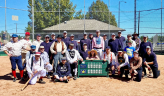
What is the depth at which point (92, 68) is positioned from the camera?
6996 mm

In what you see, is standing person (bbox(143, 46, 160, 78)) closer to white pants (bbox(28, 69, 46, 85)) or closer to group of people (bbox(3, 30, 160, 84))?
group of people (bbox(3, 30, 160, 84))

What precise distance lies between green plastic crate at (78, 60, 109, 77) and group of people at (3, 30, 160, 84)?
215 millimetres

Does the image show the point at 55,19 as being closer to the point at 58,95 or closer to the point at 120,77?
the point at 120,77

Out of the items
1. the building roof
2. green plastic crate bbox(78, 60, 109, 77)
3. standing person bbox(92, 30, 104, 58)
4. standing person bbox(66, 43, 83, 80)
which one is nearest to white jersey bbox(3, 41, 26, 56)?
standing person bbox(66, 43, 83, 80)

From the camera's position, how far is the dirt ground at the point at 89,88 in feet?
16.2

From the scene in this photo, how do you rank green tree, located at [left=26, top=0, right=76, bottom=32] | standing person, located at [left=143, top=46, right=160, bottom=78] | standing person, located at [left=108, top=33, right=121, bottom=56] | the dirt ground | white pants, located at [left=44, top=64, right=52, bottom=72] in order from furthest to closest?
green tree, located at [left=26, top=0, right=76, bottom=32] → standing person, located at [left=108, top=33, right=121, bottom=56] → standing person, located at [left=143, top=46, right=160, bottom=78] → white pants, located at [left=44, top=64, right=52, bottom=72] → the dirt ground

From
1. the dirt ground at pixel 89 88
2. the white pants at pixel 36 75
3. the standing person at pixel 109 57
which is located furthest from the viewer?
the standing person at pixel 109 57

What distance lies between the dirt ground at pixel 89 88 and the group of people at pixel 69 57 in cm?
38

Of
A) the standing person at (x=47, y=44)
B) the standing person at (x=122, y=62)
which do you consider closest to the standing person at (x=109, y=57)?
the standing person at (x=122, y=62)

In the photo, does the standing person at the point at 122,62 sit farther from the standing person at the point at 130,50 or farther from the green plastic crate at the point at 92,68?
the green plastic crate at the point at 92,68

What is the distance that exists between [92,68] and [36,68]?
7.96 ft

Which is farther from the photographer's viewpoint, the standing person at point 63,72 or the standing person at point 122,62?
the standing person at point 122,62

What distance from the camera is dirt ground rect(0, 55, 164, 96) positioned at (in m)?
4.93

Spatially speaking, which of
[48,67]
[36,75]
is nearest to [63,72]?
[48,67]
